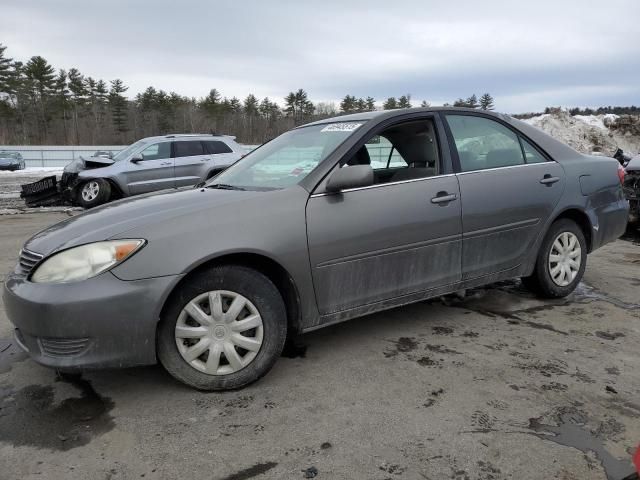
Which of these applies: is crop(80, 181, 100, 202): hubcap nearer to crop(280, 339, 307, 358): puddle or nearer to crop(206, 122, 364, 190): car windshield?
crop(206, 122, 364, 190): car windshield

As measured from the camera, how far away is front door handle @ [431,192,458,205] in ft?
11.6

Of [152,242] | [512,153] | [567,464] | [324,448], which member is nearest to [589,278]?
[512,153]

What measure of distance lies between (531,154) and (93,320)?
347 cm

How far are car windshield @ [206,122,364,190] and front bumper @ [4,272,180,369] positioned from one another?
1093mm

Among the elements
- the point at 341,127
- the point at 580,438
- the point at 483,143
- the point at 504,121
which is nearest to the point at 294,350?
the point at 341,127

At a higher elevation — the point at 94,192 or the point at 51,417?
the point at 94,192

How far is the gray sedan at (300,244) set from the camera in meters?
2.62

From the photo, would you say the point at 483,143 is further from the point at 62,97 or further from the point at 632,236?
the point at 62,97

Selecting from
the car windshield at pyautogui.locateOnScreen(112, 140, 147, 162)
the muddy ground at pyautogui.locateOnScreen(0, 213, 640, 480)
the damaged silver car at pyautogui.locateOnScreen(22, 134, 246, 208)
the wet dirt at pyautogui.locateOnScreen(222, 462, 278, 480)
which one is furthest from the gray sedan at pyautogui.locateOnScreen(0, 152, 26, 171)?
the wet dirt at pyautogui.locateOnScreen(222, 462, 278, 480)

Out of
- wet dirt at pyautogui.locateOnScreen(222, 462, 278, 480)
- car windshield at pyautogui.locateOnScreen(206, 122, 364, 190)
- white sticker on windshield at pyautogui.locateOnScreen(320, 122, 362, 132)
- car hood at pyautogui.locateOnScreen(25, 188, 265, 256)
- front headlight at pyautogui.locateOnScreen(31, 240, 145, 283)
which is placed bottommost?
wet dirt at pyautogui.locateOnScreen(222, 462, 278, 480)

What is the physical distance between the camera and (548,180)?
416cm

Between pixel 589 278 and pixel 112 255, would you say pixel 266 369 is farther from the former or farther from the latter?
pixel 589 278

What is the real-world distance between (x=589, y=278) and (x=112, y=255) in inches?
183

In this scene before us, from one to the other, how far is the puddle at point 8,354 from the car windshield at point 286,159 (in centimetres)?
170
